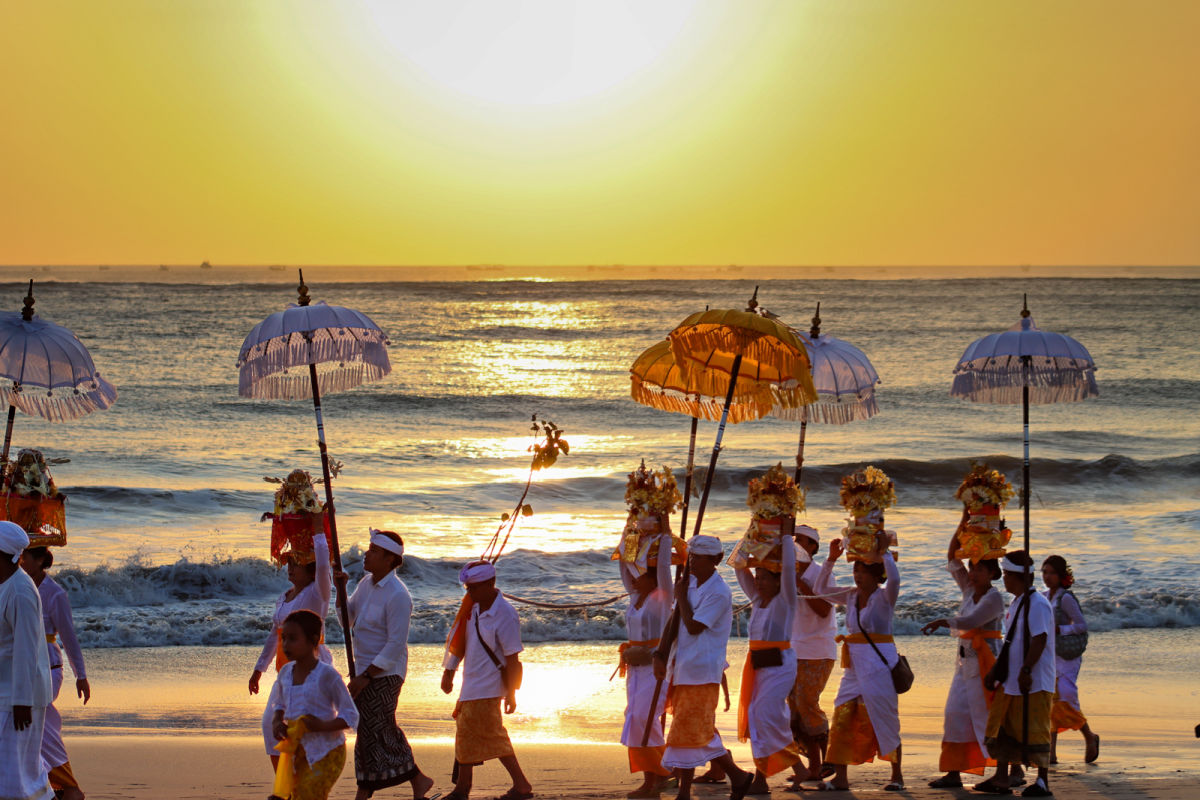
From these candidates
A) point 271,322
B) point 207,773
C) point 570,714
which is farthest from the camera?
point 570,714

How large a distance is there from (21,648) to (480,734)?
2.56m

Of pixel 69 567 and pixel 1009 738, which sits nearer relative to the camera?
pixel 1009 738

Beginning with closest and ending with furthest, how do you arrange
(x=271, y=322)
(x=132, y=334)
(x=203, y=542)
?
(x=271, y=322)
(x=203, y=542)
(x=132, y=334)

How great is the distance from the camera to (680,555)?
7547 mm

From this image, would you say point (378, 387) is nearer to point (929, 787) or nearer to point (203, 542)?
point (203, 542)

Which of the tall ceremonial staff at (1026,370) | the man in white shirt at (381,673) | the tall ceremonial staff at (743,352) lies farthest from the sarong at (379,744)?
the tall ceremonial staff at (1026,370)

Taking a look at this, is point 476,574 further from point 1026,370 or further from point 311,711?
point 1026,370

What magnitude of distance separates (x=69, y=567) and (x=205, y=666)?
15.8 ft

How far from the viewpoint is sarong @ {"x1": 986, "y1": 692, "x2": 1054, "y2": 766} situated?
741cm

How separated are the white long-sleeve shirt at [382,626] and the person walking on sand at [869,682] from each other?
8.93 ft

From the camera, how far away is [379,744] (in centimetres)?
693

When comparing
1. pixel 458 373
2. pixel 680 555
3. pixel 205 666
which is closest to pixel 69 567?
pixel 205 666

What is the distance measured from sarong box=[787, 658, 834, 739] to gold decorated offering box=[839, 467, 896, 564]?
793 mm

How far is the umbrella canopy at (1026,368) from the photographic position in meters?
8.12
